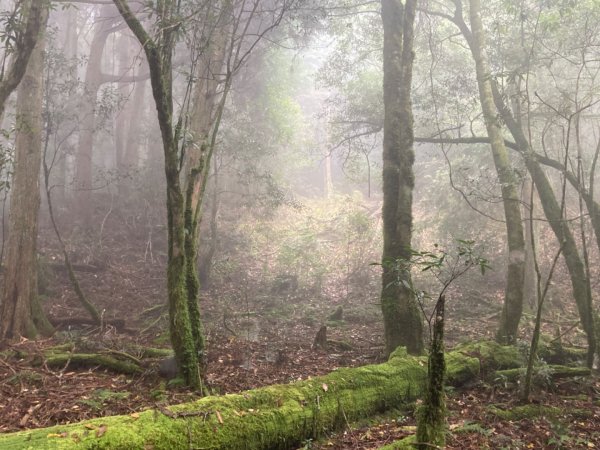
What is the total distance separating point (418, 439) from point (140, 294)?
1118 centimetres

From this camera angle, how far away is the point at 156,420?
13.5ft

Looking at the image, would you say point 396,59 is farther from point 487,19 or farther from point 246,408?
point 487,19

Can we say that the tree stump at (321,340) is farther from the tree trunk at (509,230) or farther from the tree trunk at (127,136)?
the tree trunk at (127,136)

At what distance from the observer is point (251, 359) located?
8.32 m

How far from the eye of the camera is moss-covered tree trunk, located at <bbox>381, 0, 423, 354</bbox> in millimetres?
7871

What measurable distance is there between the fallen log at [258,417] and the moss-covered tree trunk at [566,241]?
2592 mm

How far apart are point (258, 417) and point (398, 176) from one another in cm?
518

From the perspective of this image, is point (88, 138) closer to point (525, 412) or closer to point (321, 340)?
point (321, 340)

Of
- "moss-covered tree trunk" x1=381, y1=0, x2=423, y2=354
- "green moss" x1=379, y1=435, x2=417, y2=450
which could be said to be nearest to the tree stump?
"moss-covered tree trunk" x1=381, y1=0, x2=423, y2=354

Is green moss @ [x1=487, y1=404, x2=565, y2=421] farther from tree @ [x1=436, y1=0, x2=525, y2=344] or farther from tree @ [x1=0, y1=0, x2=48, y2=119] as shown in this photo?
tree @ [x1=0, y1=0, x2=48, y2=119]

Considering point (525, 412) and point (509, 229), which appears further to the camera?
point (509, 229)

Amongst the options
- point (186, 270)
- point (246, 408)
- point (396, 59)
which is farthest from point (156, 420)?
point (396, 59)

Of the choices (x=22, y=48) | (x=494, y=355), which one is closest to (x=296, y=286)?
(x=494, y=355)

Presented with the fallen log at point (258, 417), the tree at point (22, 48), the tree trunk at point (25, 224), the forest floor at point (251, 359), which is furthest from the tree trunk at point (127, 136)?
the fallen log at point (258, 417)
